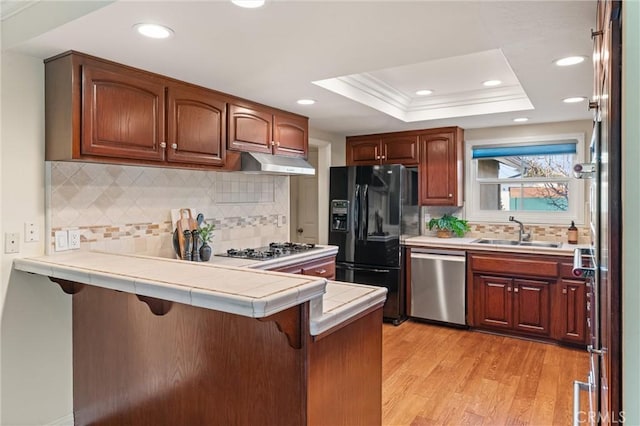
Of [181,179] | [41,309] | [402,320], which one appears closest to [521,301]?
[402,320]

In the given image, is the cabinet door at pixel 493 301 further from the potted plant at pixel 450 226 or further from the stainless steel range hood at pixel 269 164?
the stainless steel range hood at pixel 269 164

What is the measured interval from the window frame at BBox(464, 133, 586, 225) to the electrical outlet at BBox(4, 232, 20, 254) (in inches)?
165

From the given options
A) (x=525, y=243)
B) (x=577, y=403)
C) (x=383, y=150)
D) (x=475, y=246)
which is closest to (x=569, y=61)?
(x=577, y=403)

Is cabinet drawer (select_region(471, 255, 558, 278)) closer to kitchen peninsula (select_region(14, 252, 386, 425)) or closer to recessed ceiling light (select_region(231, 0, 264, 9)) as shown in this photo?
kitchen peninsula (select_region(14, 252, 386, 425))

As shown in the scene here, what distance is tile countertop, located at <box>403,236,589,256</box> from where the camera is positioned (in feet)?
12.3

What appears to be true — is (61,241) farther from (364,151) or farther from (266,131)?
(364,151)

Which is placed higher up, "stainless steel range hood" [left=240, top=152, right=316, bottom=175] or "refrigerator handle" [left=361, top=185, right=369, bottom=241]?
"stainless steel range hood" [left=240, top=152, right=316, bottom=175]

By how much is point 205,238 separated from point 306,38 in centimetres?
172

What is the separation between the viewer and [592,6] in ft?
5.44

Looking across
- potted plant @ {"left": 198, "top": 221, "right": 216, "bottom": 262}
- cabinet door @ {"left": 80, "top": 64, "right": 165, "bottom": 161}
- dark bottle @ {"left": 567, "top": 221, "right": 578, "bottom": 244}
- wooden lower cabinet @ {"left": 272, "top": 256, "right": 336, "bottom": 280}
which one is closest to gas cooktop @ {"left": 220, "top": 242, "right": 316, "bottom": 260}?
wooden lower cabinet @ {"left": 272, "top": 256, "right": 336, "bottom": 280}

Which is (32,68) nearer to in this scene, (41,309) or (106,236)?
(106,236)

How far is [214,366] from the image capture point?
70.6 inches

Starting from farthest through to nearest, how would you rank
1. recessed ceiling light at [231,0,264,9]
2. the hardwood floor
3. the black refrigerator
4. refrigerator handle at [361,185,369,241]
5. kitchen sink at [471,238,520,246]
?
refrigerator handle at [361,185,369,241] < the black refrigerator < kitchen sink at [471,238,520,246] < the hardwood floor < recessed ceiling light at [231,0,264,9]

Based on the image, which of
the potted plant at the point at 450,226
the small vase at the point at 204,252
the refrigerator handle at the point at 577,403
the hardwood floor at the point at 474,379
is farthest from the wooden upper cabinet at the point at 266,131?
the refrigerator handle at the point at 577,403
